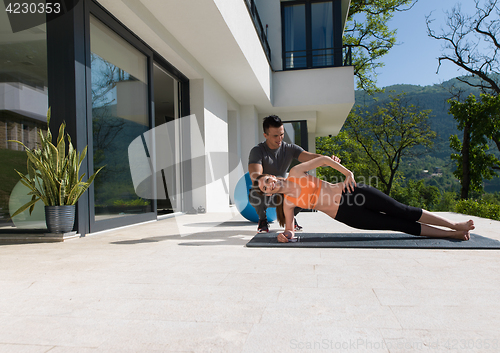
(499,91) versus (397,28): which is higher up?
(397,28)

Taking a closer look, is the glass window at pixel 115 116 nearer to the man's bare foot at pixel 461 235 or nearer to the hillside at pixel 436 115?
the man's bare foot at pixel 461 235

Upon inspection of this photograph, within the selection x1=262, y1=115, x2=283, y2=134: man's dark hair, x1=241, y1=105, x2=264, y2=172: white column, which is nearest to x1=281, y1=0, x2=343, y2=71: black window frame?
x1=241, y1=105, x2=264, y2=172: white column

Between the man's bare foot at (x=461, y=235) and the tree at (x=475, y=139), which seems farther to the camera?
the tree at (x=475, y=139)

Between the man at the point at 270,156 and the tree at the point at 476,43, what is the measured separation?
14226 millimetres

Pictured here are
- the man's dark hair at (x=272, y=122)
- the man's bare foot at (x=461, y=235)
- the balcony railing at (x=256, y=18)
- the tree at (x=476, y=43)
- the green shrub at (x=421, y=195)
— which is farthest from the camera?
the green shrub at (x=421, y=195)

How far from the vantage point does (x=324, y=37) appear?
1124 centimetres

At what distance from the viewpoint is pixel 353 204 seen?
3244mm

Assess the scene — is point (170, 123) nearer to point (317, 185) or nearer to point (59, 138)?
point (59, 138)

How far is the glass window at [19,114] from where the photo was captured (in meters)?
3.96

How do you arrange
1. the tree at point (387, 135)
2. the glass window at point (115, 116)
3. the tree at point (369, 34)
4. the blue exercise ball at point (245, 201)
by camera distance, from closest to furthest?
the glass window at point (115, 116)
the blue exercise ball at point (245, 201)
the tree at point (369, 34)
the tree at point (387, 135)

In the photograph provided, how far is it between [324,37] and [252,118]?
11.0ft

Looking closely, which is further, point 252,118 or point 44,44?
point 252,118

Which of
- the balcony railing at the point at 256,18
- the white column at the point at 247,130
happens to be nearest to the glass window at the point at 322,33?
the balcony railing at the point at 256,18

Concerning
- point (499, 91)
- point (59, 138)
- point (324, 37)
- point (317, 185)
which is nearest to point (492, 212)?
point (324, 37)
